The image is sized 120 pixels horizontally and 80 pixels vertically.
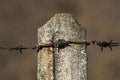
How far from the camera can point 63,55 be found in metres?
3.93

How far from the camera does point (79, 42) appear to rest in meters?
3.93

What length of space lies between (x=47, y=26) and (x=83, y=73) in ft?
1.30

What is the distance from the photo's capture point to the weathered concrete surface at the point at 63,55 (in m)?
3.91

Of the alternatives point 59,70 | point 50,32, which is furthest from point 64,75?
point 50,32

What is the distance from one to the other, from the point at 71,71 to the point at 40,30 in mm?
349

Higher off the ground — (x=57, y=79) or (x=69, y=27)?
(x=69, y=27)

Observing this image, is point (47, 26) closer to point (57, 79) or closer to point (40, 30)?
point (40, 30)

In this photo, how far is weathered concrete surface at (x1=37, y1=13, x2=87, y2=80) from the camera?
3.91m

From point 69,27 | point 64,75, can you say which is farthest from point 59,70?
point 69,27

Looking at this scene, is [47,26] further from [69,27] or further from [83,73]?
[83,73]

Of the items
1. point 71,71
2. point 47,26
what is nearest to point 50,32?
point 47,26

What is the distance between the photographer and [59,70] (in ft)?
12.9

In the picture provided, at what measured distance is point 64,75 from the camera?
3906 millimetres

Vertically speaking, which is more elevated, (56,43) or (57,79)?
(56,43)
